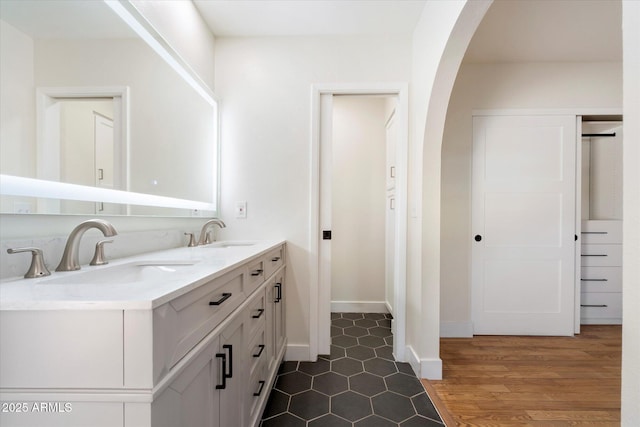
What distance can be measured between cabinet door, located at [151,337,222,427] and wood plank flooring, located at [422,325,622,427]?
1.27m

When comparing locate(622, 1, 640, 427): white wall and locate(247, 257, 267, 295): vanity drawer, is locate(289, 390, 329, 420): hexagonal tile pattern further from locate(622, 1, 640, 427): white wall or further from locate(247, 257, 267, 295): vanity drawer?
locate(622, 1, 640, 427): white wall

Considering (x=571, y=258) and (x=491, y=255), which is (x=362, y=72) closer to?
(x=491, y=255)

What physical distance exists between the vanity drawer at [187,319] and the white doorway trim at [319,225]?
1126mm

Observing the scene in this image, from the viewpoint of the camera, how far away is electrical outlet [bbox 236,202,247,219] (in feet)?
6.82

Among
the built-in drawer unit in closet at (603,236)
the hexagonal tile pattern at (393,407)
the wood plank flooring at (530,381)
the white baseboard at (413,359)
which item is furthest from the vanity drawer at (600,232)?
the hexagonal tile pattern at (393,407)

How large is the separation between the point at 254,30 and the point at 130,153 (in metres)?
1.37

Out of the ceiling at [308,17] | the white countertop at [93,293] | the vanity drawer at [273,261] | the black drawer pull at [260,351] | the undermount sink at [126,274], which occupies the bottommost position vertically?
the black drawer pull at [260,351]

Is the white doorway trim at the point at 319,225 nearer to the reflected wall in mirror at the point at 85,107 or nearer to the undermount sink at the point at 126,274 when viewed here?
the reflected wall in mirror at the point at 85,107

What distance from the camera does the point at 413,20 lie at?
1.89 metres

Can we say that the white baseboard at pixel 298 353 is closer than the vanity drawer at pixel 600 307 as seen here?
Yes

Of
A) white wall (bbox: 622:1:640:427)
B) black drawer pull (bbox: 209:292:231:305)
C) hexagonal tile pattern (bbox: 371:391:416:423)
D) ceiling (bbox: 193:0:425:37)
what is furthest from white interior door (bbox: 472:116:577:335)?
black drawer pull (bbox: 209:292:231:305)

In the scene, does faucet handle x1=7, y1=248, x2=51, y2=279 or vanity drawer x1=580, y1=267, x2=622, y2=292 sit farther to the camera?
vanity drawer x1=580, y1=267, x2=622, y2=292

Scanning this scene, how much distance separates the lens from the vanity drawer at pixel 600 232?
260 cm

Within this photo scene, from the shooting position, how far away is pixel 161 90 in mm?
1467
